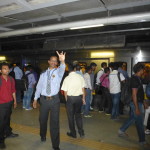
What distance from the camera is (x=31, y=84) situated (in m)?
6.86

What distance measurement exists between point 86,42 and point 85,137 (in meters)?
4.74

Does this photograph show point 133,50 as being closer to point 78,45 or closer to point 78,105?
point 78,45

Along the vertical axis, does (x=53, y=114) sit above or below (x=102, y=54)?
below

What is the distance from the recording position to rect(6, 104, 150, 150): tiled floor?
3.65 m

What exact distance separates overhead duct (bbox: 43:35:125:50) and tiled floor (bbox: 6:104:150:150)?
315cm

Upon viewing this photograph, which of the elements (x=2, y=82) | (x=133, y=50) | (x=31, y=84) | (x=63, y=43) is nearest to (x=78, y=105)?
(x=2, y=82)

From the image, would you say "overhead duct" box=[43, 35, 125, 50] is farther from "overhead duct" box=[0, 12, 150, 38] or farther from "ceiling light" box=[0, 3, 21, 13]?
"ceiling light" box=[0, 3, 21, 13]

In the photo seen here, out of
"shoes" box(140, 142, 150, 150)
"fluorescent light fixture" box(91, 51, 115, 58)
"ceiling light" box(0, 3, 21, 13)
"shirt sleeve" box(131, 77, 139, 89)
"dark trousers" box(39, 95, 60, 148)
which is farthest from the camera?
"fluorescent light fixture" box(91, 51, 115, 58)

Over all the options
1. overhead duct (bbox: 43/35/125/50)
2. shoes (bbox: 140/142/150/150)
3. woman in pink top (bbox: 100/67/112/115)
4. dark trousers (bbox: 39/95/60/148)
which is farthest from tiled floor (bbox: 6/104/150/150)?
overhead duct (bbox: 43/35/125/50)

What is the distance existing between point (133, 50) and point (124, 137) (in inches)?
152

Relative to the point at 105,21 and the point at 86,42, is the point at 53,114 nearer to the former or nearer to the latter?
the point at 105,21

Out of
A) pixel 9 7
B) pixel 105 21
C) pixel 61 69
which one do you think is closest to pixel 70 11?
pixel 105 21

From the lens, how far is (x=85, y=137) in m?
4.16

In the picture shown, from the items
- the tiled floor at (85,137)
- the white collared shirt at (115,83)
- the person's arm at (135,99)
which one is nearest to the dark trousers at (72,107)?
the tiled floor at (85,137)
